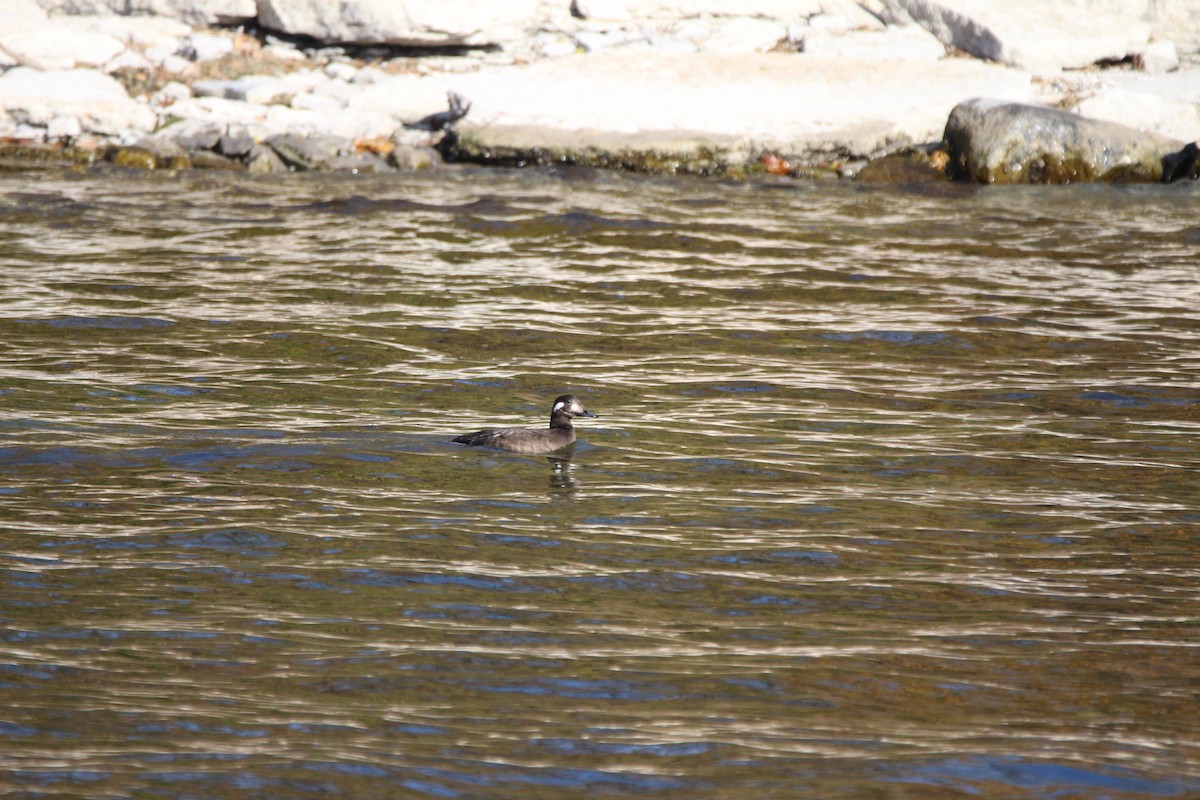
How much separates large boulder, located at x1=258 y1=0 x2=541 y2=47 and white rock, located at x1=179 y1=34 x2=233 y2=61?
79 cm

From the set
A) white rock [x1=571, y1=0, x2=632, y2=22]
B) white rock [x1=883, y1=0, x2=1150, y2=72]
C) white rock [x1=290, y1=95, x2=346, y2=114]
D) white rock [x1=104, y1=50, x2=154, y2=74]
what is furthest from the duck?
white rock [x1=571, y1=0, x2=632, y2=22]

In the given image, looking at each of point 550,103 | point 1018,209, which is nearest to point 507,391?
point 1018,209

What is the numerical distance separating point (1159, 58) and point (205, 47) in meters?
15.7

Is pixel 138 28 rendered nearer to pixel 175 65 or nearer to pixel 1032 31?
pixel 175 65

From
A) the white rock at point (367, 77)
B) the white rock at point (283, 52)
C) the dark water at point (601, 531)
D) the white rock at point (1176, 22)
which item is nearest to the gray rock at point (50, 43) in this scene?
the white rock at point (283, 52)

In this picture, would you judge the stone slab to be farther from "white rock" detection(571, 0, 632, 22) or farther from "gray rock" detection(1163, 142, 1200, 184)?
"gray rock" detection(1163, 142, 1200, 184)

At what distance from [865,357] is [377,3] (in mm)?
15135

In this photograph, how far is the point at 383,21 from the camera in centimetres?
2397

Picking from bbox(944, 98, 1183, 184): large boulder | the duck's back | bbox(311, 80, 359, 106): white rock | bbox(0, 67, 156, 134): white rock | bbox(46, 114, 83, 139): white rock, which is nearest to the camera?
the duck's back

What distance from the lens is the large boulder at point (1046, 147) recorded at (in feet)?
68.2

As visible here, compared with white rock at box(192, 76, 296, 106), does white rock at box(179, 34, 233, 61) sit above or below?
above

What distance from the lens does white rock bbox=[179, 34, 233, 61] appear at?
79.2ft

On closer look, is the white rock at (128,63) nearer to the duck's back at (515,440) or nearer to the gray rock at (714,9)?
the gray rock at (714,9)

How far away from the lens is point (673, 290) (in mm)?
14133
